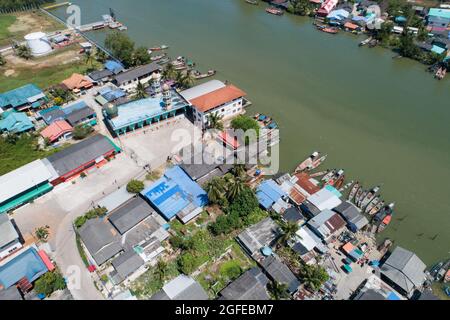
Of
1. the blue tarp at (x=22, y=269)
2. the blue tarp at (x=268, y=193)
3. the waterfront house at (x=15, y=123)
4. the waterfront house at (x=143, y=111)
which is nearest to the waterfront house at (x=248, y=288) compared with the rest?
the blue tarp at (x=268, y=193)

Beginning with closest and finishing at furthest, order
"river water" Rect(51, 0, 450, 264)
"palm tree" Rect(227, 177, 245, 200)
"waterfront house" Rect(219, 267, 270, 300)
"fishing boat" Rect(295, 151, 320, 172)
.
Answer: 1. "waterfront house" Rect(219, 267, 270, 300)
2. "palm tree" Rect(227, 177, 245, 200)
3. "river water" Rect(51, 0, 450, 264)
4. "fishing boat" Rect(295, 151, 320, 172)

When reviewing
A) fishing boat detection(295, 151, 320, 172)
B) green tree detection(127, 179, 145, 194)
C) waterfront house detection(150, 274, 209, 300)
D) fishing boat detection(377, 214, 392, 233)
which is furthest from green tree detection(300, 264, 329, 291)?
green tree detection(127, 179, 145, 194)

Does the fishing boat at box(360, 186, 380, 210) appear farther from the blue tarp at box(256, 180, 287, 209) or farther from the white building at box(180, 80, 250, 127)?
the white building at box(180, 80, 250, 127)

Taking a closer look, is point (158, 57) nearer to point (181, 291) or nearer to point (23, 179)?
point (23, 179)

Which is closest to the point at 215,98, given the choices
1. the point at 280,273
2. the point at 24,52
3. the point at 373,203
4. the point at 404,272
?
the point at 373,203

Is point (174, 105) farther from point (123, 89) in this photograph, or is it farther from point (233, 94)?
point (123, 89)

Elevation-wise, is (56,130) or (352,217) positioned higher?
(352,217)
